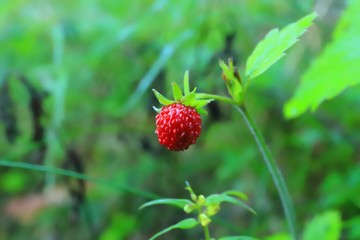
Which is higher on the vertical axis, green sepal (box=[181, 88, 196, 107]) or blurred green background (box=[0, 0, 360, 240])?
blurred green background (box=[0, 0, 360, 240])

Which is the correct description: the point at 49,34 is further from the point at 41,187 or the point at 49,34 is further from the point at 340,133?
the point at 340,133

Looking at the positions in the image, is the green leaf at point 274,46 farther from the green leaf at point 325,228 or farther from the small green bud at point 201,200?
the green leaf at point 325,228

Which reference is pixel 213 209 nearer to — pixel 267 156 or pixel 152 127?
pixel 267 156

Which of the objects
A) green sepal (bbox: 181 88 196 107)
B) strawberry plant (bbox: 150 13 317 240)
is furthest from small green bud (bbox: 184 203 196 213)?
green sepal (bbox: 181 88 196 107)

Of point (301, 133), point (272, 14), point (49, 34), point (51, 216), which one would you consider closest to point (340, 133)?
point (301, 133)

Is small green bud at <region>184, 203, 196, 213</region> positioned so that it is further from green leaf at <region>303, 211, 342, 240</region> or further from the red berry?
green leaf at <region>303, 211, 342, 240</region>

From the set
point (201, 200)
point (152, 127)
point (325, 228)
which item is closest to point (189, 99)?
point (201, 200)
